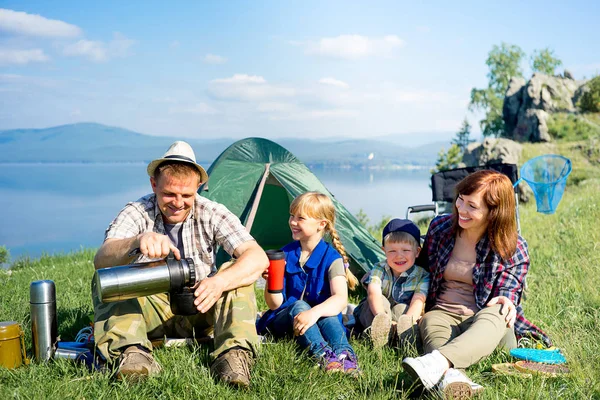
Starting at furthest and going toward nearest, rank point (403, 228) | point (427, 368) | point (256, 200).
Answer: point (256, 200), point (403, 228), point (427, 368)

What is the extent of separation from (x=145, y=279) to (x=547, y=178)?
4326 millimetres

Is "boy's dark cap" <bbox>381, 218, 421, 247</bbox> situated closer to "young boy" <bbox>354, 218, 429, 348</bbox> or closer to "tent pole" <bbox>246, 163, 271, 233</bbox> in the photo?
"young boy" <bbox>354, 218, 429, 348</bbox>

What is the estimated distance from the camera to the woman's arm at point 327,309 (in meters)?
3.02

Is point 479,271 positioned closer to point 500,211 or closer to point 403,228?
point 500,211

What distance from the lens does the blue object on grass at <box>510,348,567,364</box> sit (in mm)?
2826

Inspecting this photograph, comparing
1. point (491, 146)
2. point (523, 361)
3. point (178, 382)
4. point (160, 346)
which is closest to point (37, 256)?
point (160, 346)

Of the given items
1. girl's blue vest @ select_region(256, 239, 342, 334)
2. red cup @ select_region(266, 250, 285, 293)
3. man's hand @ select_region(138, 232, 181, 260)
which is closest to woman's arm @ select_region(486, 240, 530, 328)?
girl's blue vest @ select_region(256, 239, 342, 334)

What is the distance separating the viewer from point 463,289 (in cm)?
332

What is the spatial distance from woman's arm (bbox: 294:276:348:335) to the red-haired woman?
1.65 ft

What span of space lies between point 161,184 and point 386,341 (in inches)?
61.3

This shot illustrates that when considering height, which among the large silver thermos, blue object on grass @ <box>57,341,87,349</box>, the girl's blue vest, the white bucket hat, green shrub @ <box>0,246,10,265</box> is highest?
the white bucket hat

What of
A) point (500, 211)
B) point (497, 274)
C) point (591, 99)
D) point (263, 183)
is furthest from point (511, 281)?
point (591, 99)

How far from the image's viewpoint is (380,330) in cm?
305

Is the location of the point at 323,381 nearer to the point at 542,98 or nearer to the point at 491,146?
the point at 491,146
